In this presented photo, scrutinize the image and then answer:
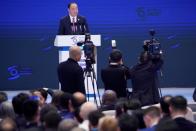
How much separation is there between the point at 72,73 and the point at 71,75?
0.13 ft

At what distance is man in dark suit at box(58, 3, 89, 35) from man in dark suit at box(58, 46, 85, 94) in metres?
1.49

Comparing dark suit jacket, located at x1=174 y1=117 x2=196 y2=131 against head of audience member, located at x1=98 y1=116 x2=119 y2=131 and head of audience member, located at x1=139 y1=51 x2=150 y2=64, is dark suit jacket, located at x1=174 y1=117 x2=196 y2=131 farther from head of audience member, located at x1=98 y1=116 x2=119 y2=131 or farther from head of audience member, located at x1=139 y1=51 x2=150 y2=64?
head of audience member, located at x1=139 y1=51 x2=150 y2=64

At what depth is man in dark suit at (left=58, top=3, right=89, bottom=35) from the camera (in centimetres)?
1030

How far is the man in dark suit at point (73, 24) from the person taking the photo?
33.8ft

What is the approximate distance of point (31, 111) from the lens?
6.12 meters

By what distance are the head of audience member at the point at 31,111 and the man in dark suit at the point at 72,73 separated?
8.45ft

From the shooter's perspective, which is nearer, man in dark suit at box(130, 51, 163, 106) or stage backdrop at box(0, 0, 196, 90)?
man in dark suit at box(130, 51, 163, 106)

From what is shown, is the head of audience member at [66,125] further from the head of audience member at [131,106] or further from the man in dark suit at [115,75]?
the man in dark suit at [115,75]

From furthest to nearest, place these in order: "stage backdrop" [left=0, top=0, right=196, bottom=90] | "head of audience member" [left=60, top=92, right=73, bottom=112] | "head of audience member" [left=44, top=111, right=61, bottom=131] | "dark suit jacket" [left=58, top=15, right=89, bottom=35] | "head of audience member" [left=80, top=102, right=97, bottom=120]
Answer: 1. "stage backdrop" [left=0, top=0, right=196, bottom=90]
2. "dark suit jacket" [left=58, top=15, right=89, bottom=35]
3. "head of audience member" [left=60, top=92, right=73, bottom=112]
4. "head of audience member" [left=80, top=102, right=97, bottom=120]
5. "head of audience member" [left=44, top=111, right=61, bottom=131]

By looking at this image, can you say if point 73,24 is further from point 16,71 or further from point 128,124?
point 128,124

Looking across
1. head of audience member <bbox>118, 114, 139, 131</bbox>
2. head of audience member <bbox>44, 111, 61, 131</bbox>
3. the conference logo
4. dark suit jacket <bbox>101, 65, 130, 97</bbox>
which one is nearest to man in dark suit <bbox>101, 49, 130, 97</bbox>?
dark suit jacket <bbox>101, 65, 130, 97</bbox>

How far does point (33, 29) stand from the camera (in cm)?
1337

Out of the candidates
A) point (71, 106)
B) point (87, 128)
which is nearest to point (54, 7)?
point (71, 106)

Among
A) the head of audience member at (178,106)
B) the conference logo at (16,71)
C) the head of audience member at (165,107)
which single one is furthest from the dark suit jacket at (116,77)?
the conference logo at (16,71)
